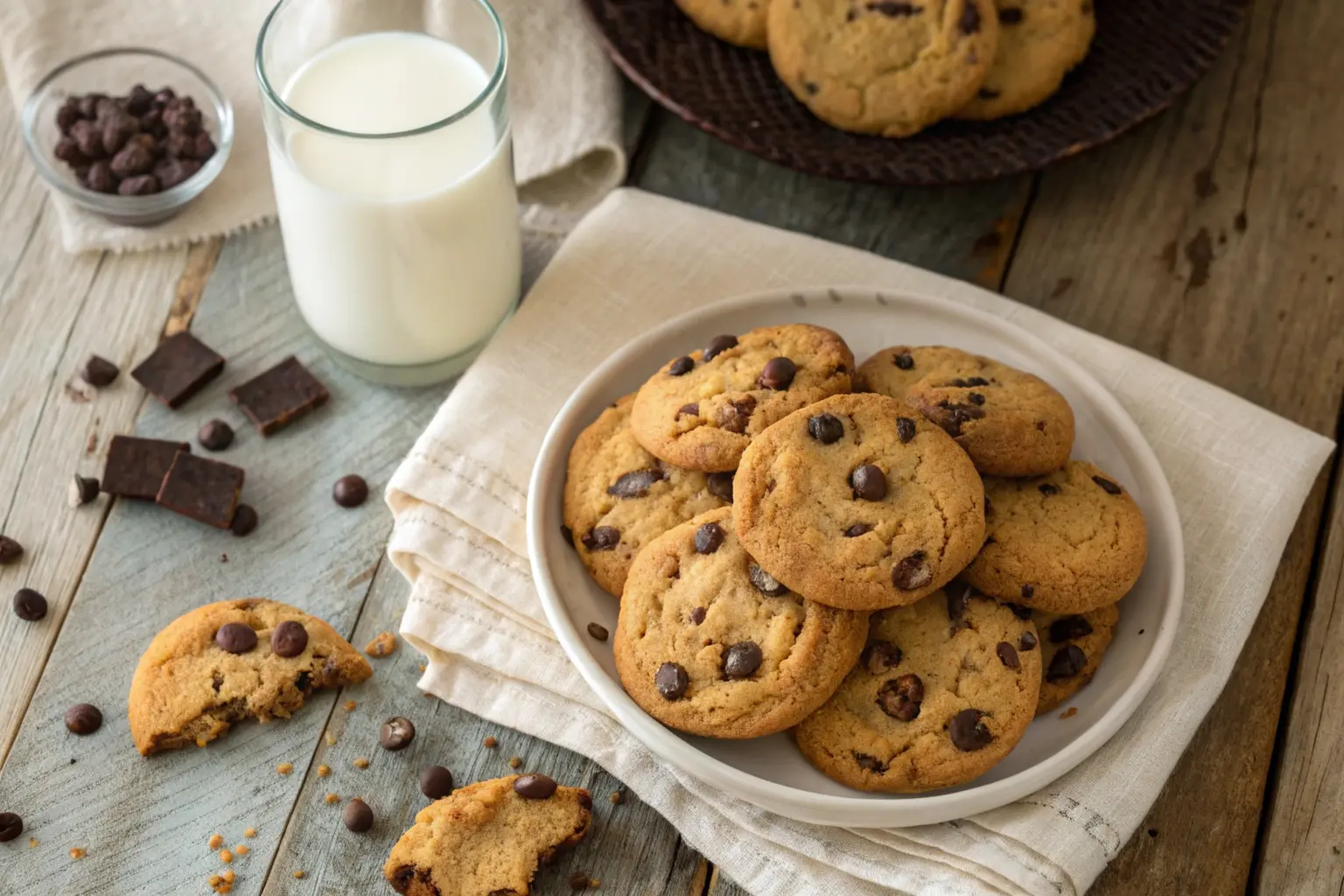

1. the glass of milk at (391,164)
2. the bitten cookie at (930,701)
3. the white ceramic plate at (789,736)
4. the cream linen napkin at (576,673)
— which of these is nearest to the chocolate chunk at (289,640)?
the cream linen napkin at (576,673)

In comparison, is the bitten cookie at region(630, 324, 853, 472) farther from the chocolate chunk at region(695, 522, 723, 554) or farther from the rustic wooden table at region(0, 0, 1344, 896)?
the rustic wooden table at region(0, 0, 1344, 896)

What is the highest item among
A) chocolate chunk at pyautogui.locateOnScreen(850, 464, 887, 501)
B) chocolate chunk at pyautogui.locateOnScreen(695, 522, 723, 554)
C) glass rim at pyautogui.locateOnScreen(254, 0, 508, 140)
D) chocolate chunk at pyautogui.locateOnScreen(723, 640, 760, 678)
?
glass rim at pyautogui.locateOnScreen(254, 0, 508, 140)

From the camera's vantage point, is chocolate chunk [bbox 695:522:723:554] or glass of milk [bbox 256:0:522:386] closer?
chocolate chunk [bbox 695:522:723:554]

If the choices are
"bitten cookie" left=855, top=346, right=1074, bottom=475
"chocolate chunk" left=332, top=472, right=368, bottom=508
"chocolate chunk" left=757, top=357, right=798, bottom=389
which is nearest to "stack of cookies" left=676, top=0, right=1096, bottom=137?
"bitten cookie" left=855, top=346, right=1074, bottom=475

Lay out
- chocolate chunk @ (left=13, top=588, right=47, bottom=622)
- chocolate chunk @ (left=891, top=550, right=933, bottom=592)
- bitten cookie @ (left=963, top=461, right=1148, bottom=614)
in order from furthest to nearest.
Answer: chocolate chunk @ (left=13, top=588, right=47, bottom=622) < bitten cookie @ (left=963, top=461, right=1148, bottom=614) < chocolate chunk @ (left=891, top=550, right=933, bottom=592)

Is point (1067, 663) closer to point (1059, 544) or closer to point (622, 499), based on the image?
point (1059, 544)

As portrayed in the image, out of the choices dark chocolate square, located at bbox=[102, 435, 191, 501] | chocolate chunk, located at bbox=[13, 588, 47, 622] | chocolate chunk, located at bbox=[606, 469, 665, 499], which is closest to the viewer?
chocolate chunk, located at bbox=[606, 469, 665, 499]

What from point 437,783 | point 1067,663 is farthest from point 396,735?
point 1067,663
